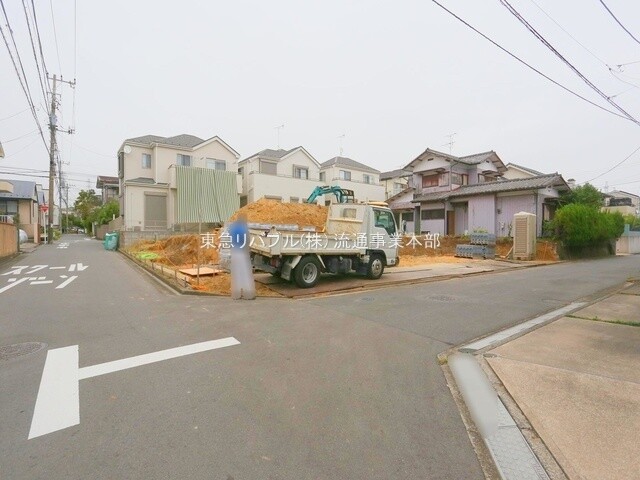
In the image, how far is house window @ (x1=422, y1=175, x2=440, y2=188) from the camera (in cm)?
2695

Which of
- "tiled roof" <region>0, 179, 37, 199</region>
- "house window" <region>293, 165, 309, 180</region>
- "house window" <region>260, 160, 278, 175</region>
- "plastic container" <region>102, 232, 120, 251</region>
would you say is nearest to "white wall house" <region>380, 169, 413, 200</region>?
"house window" <region>293, 165, 309, 180</region>

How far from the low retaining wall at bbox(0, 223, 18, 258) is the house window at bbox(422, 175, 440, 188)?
86.8 ft

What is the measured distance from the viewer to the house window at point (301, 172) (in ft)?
104

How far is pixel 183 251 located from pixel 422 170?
19439mm

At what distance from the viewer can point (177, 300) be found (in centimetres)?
790

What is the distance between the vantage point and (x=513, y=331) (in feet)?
18.0

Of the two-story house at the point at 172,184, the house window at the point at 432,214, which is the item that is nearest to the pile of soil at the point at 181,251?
the two-story house at the point at 172,184

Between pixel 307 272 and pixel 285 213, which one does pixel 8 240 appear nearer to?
pixel 285 213

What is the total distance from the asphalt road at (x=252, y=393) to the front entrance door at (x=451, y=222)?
1872 cm

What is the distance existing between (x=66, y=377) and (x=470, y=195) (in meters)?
24.0

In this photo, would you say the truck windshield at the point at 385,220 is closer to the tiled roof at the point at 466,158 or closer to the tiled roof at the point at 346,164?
the tiled roof at the point at 466,158

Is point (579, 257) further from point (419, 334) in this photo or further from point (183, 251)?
point (183, 251)

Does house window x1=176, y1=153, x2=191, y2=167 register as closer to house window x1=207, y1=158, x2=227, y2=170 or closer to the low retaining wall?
house window x1=207, y1=158, x2=227, y2=170

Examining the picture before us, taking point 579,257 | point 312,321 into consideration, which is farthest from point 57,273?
point 579,257
